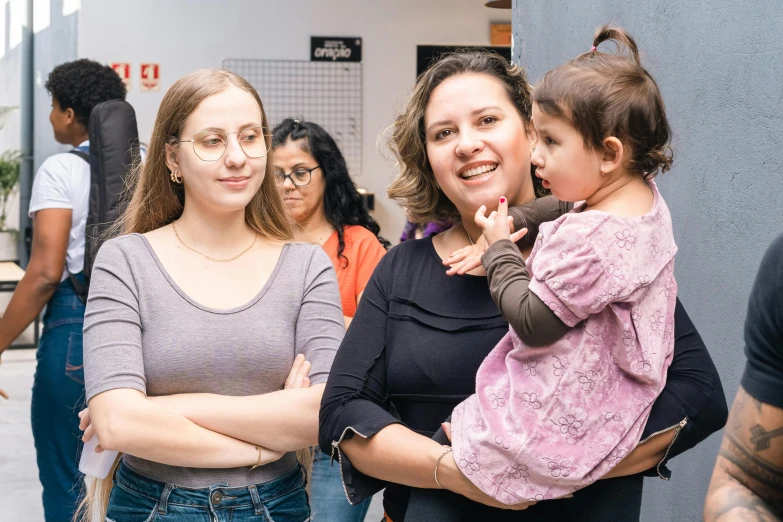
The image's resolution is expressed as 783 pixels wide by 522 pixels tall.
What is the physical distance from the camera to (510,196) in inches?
71.0

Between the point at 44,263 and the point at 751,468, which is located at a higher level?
the point at 44,263

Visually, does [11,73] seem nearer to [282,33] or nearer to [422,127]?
[282,33]

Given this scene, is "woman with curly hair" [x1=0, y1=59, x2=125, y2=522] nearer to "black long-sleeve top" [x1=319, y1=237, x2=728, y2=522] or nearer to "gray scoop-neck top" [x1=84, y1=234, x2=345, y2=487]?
"gray scoop-neck top" [x1=84, y1=234, x2=345, y2=487]

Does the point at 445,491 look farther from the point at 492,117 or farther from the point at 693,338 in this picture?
the point at 492,117

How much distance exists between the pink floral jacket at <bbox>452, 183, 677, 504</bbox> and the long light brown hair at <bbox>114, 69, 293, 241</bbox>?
0.84 meters

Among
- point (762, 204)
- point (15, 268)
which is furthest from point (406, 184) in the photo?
point (15, 268)

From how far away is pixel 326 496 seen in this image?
9.39 feet

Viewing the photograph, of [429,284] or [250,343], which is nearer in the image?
[429,284]

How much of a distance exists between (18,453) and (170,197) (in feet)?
14.6

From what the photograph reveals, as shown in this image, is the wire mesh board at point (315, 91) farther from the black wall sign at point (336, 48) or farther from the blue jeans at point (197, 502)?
the blue jeans at point (197, 502)

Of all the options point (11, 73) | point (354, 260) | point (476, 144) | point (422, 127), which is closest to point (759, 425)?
point (476, 144)

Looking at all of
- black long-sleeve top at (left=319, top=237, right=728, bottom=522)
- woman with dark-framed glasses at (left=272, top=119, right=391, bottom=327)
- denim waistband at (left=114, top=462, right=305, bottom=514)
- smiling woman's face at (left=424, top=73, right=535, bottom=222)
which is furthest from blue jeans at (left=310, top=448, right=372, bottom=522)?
smiling woman's face at (left=424, top=73, right=535, bottom=222)

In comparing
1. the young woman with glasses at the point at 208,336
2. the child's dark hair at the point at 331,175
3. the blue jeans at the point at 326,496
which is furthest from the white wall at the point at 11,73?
the young woman with glasses at the point at 208,336

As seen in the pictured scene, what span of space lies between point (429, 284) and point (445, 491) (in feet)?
1.28
